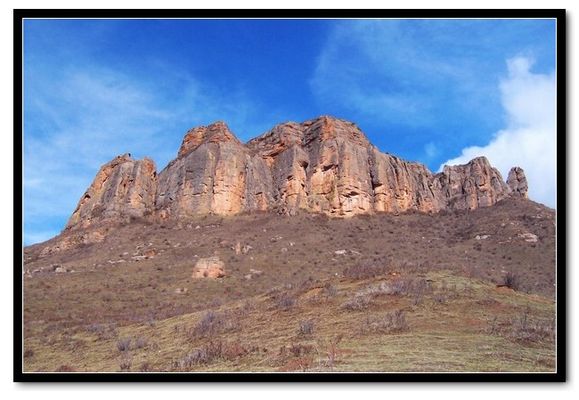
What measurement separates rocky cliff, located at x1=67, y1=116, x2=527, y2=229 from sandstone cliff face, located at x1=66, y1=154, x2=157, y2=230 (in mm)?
111

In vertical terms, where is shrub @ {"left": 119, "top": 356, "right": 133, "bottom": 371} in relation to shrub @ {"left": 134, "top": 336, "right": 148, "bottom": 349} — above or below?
above

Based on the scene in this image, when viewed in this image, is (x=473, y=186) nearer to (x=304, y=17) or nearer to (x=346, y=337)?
(x=346, y=337)

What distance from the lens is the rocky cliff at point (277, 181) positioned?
54656mm

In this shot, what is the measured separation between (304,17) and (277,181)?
171ft

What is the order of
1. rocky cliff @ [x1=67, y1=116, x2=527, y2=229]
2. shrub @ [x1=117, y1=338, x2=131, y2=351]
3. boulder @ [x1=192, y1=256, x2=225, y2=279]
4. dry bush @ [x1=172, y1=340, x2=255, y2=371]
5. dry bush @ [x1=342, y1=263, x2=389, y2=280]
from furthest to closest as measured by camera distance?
1. rocky cliff @ [x1=67, y1=116, x2=527, y2=229]
2. boulder @ [x1=192, y1=256, x2=225, y2=279]
3. dry bush @ [x1=342, y1=263, x2=389, y2=280]
4. shrub @ [x1=117, y1=338, x2=131, y2=351]
5. dry bush @ [x1=172, y1=340, x2=255, y2=371]

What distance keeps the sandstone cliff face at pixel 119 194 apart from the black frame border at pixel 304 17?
46412 mm

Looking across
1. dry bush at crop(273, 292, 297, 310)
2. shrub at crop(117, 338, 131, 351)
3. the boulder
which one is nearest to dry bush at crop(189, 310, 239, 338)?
dry bush at crop(273, 292, 297, 310)

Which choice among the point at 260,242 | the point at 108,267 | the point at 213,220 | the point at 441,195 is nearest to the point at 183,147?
the point at 213,220

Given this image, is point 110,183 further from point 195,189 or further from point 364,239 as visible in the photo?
point 364,239

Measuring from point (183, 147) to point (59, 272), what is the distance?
3082 cm

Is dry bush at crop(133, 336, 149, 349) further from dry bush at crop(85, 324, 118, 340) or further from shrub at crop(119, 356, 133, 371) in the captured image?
dry bush at crop(85, 324, 118, 340)

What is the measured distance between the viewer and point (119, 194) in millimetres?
55188

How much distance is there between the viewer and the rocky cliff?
179 ft

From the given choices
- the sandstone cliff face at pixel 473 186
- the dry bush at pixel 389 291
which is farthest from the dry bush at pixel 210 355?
the sandstone cliff face at pixel 473 186
